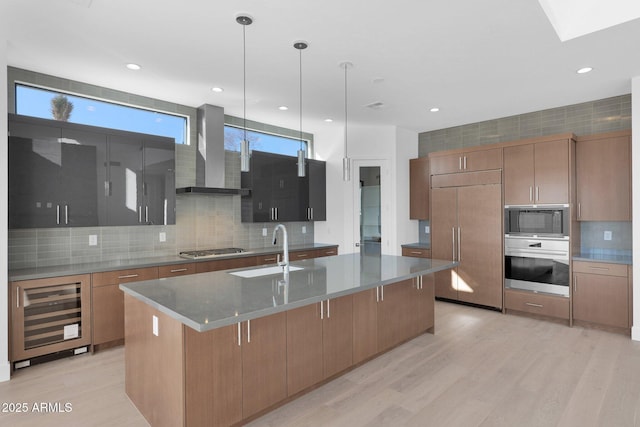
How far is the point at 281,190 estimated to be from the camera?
17.5ft

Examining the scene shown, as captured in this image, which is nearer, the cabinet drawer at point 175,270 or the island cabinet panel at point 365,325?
the island cabinet panel at point 365,325

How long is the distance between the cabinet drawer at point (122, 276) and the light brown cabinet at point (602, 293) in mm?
4736

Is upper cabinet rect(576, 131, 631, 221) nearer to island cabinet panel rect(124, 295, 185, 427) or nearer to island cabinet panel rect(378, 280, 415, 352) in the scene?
island cabinet panel rect(378, 280, 415, 352)

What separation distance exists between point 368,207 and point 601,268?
10.0 ft

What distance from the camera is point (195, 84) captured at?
153 inches

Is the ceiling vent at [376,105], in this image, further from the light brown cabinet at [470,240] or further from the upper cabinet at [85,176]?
the upper cabinet at [85,176]

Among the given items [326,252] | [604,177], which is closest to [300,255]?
[326,252]

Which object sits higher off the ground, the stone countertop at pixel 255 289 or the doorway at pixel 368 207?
the doorway at pixel 368 207

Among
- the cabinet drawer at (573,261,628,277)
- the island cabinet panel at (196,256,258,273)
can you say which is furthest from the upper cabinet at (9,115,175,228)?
the cabinet drawer at (573,261,628,277)

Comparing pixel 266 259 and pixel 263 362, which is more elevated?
pixel 266 259

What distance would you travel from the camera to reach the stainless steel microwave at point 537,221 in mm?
4312

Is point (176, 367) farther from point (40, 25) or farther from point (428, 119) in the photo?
point (428, 119)

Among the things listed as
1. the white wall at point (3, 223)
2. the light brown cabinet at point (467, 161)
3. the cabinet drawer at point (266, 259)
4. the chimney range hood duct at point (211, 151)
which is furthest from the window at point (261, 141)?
the white wall at point (3, 223)

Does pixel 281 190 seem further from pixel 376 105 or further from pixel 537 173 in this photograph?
pixel 537 173
